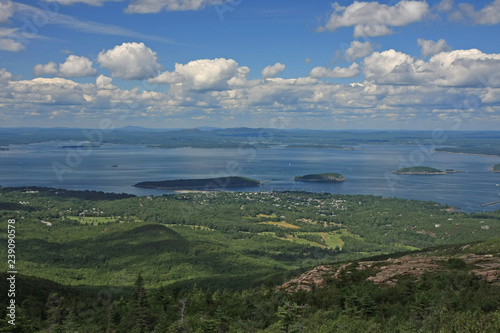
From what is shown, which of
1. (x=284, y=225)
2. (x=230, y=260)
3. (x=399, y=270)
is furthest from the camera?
(x=284, y=225)

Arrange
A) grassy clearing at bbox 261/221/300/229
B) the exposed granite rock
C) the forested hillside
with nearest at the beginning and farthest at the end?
1. the forested hillside
2. the exposed granite rock
3. grassy clearing at bbox 261/221/300/229

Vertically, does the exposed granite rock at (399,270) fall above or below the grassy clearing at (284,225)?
above

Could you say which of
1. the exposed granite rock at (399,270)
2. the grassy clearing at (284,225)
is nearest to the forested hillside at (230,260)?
the grassy clearing at (284,225)

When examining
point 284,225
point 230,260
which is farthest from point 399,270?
point 284,225

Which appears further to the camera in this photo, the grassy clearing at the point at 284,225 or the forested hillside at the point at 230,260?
the grassy clearing at the point at 284,225

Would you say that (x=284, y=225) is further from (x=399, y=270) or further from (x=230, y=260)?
(x=399, y=270)

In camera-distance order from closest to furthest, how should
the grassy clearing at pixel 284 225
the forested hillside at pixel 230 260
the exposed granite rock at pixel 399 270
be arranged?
the forested hillside at pixel 230 260, the exposed granite rock at pixel 399 270, the grassy clearing at pixel 284 225

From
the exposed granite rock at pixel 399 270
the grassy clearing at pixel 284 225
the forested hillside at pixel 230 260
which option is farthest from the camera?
the grassy clearing at pixel 284 225

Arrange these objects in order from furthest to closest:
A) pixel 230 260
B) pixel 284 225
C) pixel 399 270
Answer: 1. pixel 284 225
2. pixel 230 260
3. pixel 399 270

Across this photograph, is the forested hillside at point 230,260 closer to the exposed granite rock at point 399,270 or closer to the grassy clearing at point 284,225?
the grassy clearing at point 284,225

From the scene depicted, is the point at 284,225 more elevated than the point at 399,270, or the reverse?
the point at 399,270

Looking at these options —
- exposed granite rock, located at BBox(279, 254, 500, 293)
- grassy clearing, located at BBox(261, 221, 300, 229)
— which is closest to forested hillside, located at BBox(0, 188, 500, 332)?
grassy clearing, located at BBox(261, 221, 300, 229)

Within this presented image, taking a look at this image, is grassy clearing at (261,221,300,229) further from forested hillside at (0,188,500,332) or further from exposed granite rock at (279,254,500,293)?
exposed granite rock at (279,254,500,293)
